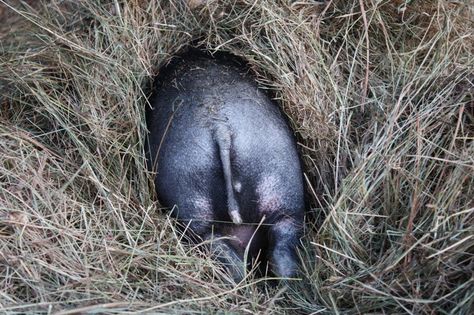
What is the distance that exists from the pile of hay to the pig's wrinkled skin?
0.27 feet

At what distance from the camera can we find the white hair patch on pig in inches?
88.0

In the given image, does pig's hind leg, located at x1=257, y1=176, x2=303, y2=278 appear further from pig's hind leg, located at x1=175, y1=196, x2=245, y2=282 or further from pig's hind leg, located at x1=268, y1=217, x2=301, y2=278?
pig's hind leg, located at x1=175, y1=196, x2=245, y2=282

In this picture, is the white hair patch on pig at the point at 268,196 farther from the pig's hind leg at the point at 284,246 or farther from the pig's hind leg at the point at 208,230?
the pig's hind leg at the point at 208,230

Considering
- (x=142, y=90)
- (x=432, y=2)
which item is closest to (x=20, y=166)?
(x=142, y=90)

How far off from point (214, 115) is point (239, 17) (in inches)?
24.9

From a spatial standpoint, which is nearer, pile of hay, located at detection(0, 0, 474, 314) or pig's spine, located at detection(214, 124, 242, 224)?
pile of hay, located at detection(0, 0, 474, 314)

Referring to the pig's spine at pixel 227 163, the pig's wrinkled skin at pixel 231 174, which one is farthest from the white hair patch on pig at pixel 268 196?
the pig's spine at pixel 227 163

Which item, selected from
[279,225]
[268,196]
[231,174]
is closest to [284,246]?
[279,225]

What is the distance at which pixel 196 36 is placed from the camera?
2.77m

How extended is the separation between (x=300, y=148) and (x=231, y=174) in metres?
0.40

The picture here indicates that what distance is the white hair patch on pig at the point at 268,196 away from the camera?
88.0 inches

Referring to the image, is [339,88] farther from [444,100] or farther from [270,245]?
[270,245]

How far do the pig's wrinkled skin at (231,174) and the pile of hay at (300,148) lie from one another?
83 mm

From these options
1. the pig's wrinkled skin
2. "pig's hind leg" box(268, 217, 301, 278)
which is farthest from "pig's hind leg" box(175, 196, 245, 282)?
"pig's hind leg" box(268, 217, 301, 278)
